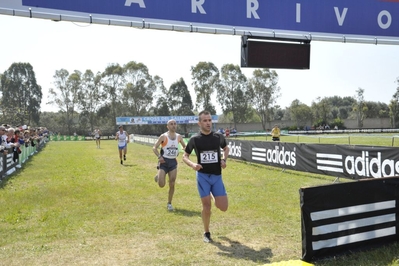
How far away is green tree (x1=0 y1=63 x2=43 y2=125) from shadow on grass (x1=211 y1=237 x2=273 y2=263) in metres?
91.3

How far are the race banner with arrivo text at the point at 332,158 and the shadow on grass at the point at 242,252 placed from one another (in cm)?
591

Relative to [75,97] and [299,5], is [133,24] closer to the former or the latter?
[299,5]

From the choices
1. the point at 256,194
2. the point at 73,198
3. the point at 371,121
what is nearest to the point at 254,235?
the point at 256,194

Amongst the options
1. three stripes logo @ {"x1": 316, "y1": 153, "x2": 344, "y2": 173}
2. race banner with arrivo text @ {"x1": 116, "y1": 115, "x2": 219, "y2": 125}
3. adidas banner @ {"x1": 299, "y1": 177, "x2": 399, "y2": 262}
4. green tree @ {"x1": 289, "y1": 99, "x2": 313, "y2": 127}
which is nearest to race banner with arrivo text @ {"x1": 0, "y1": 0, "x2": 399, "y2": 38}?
adidas banner @ {"x1": 299, "y1": 177, "x2": 399, "y2": 262}

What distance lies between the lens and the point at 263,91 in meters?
87.4

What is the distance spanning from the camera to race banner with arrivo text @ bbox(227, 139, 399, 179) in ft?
32.3

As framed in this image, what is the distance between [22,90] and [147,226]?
9501cm

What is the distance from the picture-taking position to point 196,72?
82.4 metres

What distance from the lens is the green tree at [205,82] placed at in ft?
269

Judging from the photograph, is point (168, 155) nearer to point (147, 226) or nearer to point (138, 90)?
point (147, 226)

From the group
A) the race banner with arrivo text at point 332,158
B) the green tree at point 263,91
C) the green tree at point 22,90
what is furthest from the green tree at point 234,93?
the race banner with arrivo text at point 332,158

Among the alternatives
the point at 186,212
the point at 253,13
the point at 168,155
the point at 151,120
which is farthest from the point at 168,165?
the point at 151,120

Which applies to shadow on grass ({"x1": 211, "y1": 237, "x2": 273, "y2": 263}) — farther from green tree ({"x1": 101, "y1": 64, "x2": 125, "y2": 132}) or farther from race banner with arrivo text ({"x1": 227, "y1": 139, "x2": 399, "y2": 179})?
green tree ({"x1": 101, "y1": 64, "x2": 125, "y2": 132})

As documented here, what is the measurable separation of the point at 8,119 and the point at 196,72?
4280 centimetres
